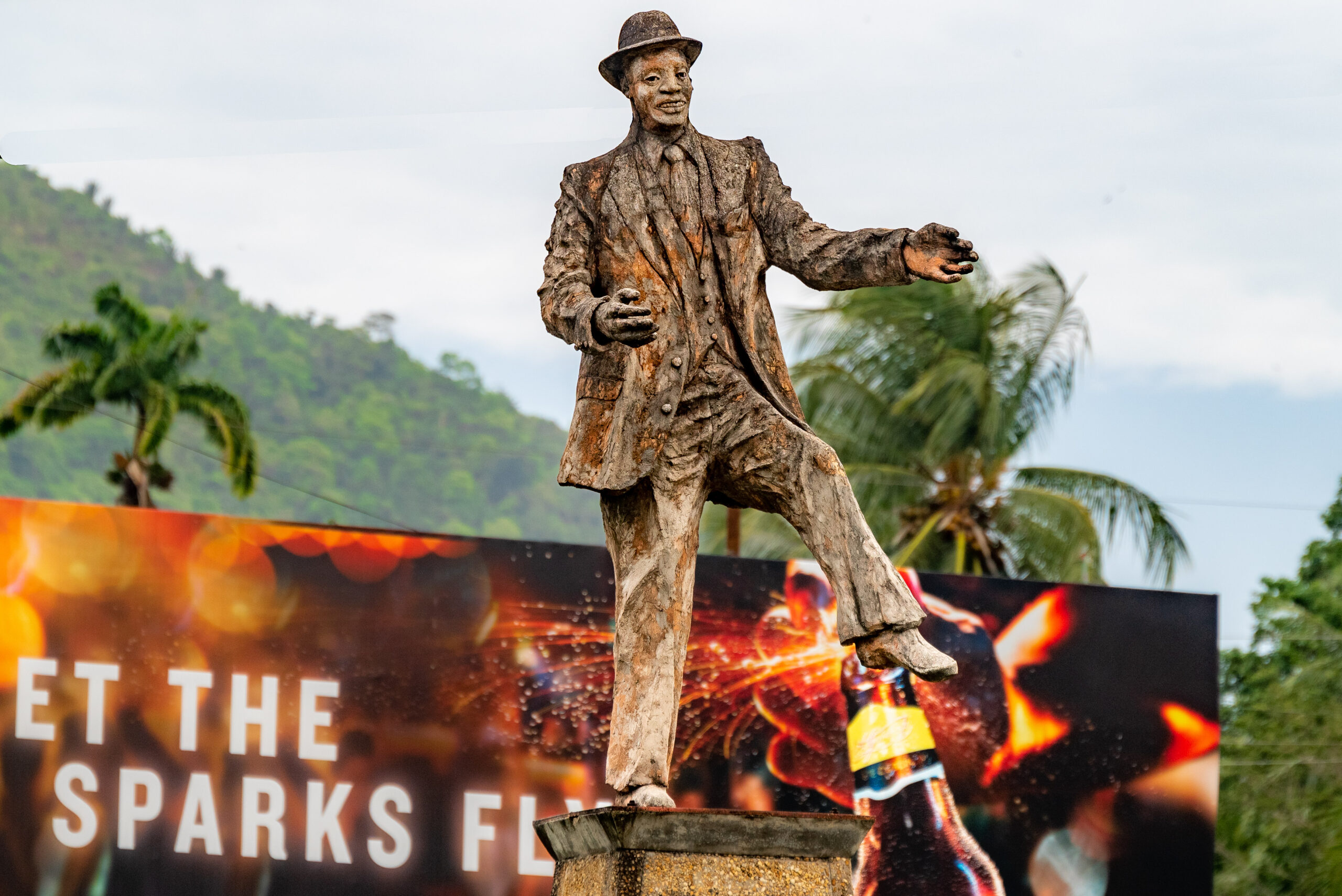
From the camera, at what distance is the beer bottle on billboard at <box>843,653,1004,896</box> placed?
1480 centimetres

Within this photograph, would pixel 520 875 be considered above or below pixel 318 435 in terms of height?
below

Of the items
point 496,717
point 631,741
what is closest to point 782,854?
point 631,741

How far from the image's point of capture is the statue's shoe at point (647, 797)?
5.80m

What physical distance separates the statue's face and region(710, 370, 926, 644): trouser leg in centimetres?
93

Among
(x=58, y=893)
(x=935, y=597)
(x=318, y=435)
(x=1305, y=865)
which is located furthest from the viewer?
(x=318, y=435)

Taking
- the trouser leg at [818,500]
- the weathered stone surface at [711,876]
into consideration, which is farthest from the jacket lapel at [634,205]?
the weathered stone surface at [711,876]

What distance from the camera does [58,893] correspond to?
14.3 m

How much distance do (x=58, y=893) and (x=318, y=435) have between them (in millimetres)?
49753

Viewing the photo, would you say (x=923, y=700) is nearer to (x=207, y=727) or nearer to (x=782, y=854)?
(x=207, y=727)

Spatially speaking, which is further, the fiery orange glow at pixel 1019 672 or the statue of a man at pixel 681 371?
the fiery orange glow at pixel 1019 672

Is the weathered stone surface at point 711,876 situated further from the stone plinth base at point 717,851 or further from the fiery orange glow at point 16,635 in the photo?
the fiery orange glow at point 16,635

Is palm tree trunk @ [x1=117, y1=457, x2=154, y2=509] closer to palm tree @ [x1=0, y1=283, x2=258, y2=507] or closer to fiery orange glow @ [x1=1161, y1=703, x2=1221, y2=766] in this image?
palm tree @ [x1=0, y1=283, x2=258, y2=507]

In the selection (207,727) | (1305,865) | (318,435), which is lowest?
(1305,865)

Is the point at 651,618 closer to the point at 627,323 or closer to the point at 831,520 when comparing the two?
the point at 831,520
